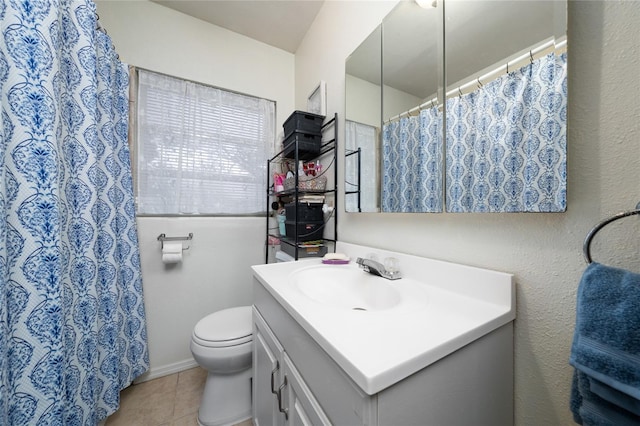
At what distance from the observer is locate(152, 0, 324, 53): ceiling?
4.90 feet

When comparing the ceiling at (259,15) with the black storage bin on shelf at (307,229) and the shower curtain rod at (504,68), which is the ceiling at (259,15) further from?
the black storage bin on shelf at (307,229)

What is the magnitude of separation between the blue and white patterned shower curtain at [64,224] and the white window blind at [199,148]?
0.18 metres

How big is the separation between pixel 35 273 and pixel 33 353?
9.4 inches

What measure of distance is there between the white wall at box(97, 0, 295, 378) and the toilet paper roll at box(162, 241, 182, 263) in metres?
0.10

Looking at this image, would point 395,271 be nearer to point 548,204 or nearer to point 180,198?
point 548,204

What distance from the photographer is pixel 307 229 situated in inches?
54.2

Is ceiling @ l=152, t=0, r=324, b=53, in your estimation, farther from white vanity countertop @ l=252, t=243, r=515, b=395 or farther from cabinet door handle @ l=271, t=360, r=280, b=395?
cabinet door handle @ l=271, t=360, r=280, b=395

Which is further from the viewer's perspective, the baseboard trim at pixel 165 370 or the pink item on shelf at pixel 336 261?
the baseboard trim at pixel 165 370

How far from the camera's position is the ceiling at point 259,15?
1494mm

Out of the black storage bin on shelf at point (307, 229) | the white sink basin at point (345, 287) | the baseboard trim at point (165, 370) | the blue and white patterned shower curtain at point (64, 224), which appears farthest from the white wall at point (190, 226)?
the white sink basin at point (345, 287)

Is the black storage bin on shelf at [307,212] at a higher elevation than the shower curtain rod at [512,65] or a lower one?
lower

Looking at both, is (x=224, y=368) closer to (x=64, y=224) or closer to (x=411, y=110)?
(x=64, y=224)

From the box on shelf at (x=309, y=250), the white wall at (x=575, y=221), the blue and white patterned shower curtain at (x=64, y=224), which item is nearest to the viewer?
the white wall at (x=575, y=221)

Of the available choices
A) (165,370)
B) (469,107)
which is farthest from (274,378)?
(165,370)
